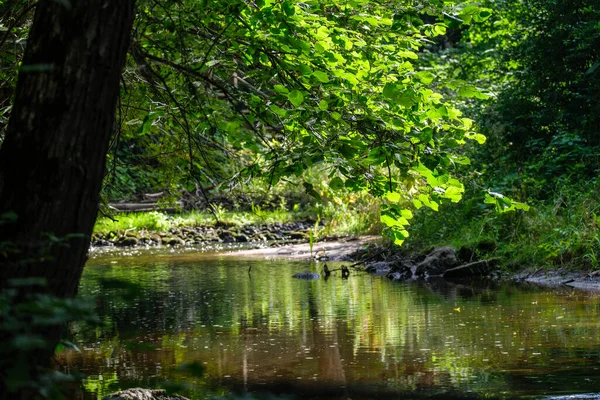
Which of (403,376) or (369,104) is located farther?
(403,376)

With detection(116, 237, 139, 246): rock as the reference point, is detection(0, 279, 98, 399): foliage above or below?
below

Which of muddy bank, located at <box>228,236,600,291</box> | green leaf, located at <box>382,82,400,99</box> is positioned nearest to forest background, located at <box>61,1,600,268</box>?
green leaf, located at <box>382,82,400,99</box>

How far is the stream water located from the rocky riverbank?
10318 mm

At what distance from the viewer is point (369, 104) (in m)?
5.91

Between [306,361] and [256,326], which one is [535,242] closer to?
[256,326]

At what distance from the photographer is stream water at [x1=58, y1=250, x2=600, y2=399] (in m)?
6.63

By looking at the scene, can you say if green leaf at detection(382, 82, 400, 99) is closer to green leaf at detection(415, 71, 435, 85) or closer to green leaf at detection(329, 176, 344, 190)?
green leaf at detection(415, 71, 435, 85)

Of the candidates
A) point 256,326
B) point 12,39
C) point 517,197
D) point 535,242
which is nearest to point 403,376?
point 256,326

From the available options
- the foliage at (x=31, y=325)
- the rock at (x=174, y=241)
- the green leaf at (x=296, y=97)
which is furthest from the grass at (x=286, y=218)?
the foliage at (x=31, y=325)

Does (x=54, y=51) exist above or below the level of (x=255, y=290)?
above

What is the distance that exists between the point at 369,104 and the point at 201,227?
68.7ft

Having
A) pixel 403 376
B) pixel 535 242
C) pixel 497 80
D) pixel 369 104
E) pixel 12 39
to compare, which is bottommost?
pixel 403 376

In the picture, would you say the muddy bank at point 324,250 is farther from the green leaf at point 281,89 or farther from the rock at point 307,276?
the green leaf at point 281,89

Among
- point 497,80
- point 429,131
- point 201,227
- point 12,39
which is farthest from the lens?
point 201,227
